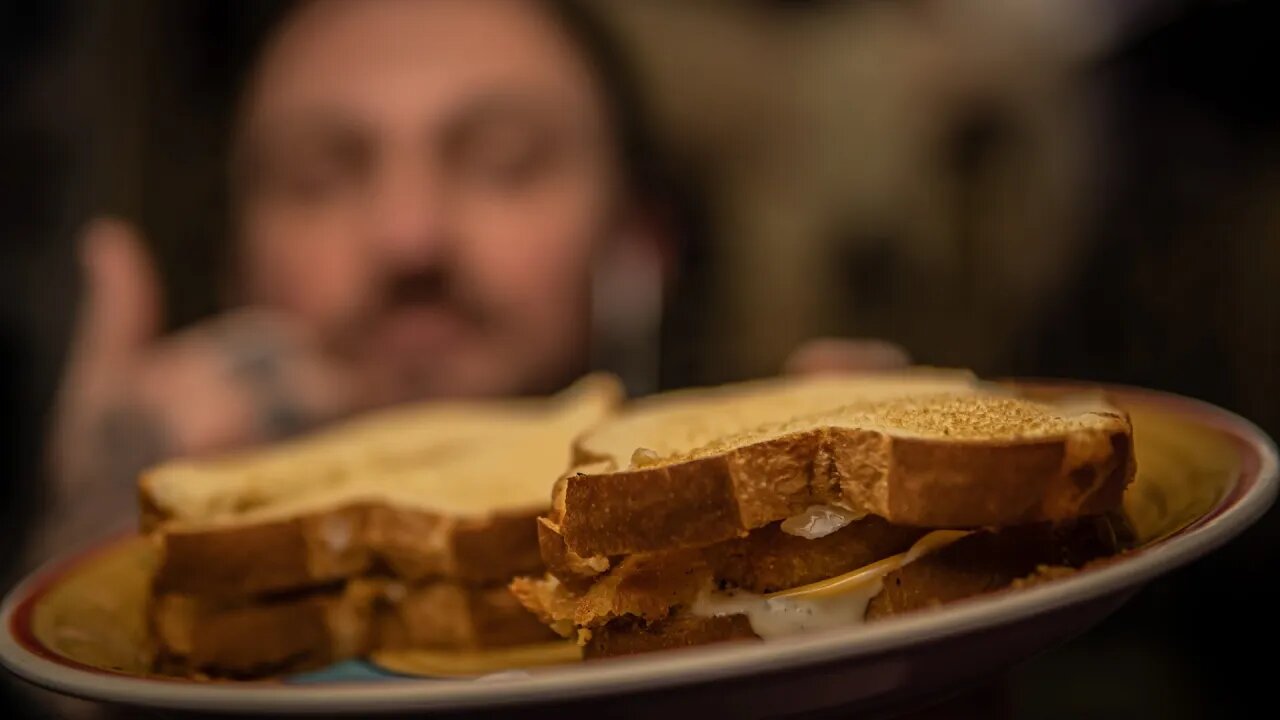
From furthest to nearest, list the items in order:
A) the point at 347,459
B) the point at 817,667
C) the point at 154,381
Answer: the point at 154,381
the point at 347,459
the point at 817,667

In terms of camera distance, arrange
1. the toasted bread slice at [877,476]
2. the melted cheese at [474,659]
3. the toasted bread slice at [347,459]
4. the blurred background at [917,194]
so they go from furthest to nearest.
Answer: the blurred background at [917,194] → the toasted bread slice at [347,459] → the melted cheese at [474,659] → the toasted bread slice at [877,476]

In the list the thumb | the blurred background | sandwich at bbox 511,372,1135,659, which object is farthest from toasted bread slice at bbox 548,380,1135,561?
the thumb

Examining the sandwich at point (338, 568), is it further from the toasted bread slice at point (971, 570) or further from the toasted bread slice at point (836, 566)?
the toasted bread slice at point (971, 570)

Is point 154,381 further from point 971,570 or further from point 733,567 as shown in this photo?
point 971,570

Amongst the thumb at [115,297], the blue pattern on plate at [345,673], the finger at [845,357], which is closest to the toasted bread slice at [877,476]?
the blue pattern on plate at [345,673]

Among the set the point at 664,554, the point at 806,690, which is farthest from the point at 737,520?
the point at 806,690

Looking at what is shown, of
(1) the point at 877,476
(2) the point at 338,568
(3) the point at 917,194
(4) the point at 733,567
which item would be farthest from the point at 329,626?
(3) the point at 917,194

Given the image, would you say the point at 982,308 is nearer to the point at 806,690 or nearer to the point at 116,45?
the point at 806,690
